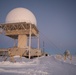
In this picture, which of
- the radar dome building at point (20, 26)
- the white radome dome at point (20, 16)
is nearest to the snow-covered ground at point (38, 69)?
the radar dome building at point (20, 26)

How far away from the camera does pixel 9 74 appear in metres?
11.5

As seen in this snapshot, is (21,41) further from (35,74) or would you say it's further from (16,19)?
(35,74)

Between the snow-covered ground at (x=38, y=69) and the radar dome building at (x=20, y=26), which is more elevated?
the radar dome building at (x=20, y=26)

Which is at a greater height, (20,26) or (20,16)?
(20,16)

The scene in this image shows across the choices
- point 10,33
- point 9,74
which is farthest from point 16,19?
point 9,74

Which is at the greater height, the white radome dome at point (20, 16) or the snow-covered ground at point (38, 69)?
the white radome dome at point (20, 16)

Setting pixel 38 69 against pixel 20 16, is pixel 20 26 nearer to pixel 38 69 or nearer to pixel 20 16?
pixel 20 16

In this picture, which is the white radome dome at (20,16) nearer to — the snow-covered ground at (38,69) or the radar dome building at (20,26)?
the radar dome building at (20,26)

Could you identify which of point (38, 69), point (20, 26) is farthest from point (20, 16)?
point (38, 69)

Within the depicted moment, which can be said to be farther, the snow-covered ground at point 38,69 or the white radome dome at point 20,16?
the white radome dome at point 20,16

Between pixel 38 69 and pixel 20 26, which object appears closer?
pixel 38 69

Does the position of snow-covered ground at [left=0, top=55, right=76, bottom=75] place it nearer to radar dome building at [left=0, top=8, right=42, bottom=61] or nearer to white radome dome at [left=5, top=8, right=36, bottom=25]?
radar dome building at [left=0, top=8, right=42, bottom=61]

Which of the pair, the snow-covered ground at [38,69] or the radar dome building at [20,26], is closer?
the snow-covered ground at [38,69]

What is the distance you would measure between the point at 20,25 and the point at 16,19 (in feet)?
8.79
